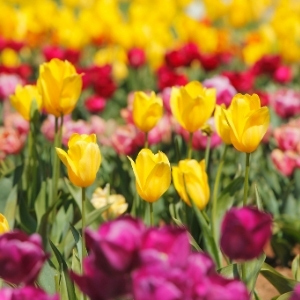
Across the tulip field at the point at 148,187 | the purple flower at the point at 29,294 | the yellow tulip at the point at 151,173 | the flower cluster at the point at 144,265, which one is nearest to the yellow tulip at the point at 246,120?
the tulip field at the point at 148,187

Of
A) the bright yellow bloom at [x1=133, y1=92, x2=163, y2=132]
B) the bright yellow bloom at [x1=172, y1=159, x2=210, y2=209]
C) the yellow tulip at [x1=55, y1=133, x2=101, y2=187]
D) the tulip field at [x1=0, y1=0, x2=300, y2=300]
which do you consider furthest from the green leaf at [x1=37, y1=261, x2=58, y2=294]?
the bright yellow bloom at [x1=133, y1=92, x2=163, y2=132]

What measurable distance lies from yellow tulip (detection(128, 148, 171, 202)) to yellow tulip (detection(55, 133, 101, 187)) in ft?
0.34

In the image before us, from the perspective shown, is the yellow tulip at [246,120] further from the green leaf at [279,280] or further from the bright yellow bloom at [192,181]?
the green leaf at [279,280]

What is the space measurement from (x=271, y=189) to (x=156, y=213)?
0.67 meters

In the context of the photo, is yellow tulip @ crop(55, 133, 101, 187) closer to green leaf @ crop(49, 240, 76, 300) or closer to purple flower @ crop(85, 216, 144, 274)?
green leaf @ crop(49, 240, 76, 300)

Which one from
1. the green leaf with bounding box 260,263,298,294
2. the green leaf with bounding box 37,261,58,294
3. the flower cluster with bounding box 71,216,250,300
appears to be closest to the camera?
the flower cluster with bounding box 71,216,250,300

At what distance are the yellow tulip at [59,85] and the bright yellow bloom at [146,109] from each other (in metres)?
0.24

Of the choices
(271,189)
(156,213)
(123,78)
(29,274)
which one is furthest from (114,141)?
(123,78)

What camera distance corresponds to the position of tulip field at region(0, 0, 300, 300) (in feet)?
4.04

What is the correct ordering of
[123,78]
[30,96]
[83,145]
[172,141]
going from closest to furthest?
[83,145] → [30,96] → [172,141] → [123,78]

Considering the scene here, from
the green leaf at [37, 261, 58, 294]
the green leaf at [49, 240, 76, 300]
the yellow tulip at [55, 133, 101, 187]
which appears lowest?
the green leaf at [37, 261, 58, 294]

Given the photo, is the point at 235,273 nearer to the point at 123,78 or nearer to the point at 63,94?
the point at 63,94

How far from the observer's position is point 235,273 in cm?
220

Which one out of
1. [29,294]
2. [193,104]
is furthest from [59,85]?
[29,294]
